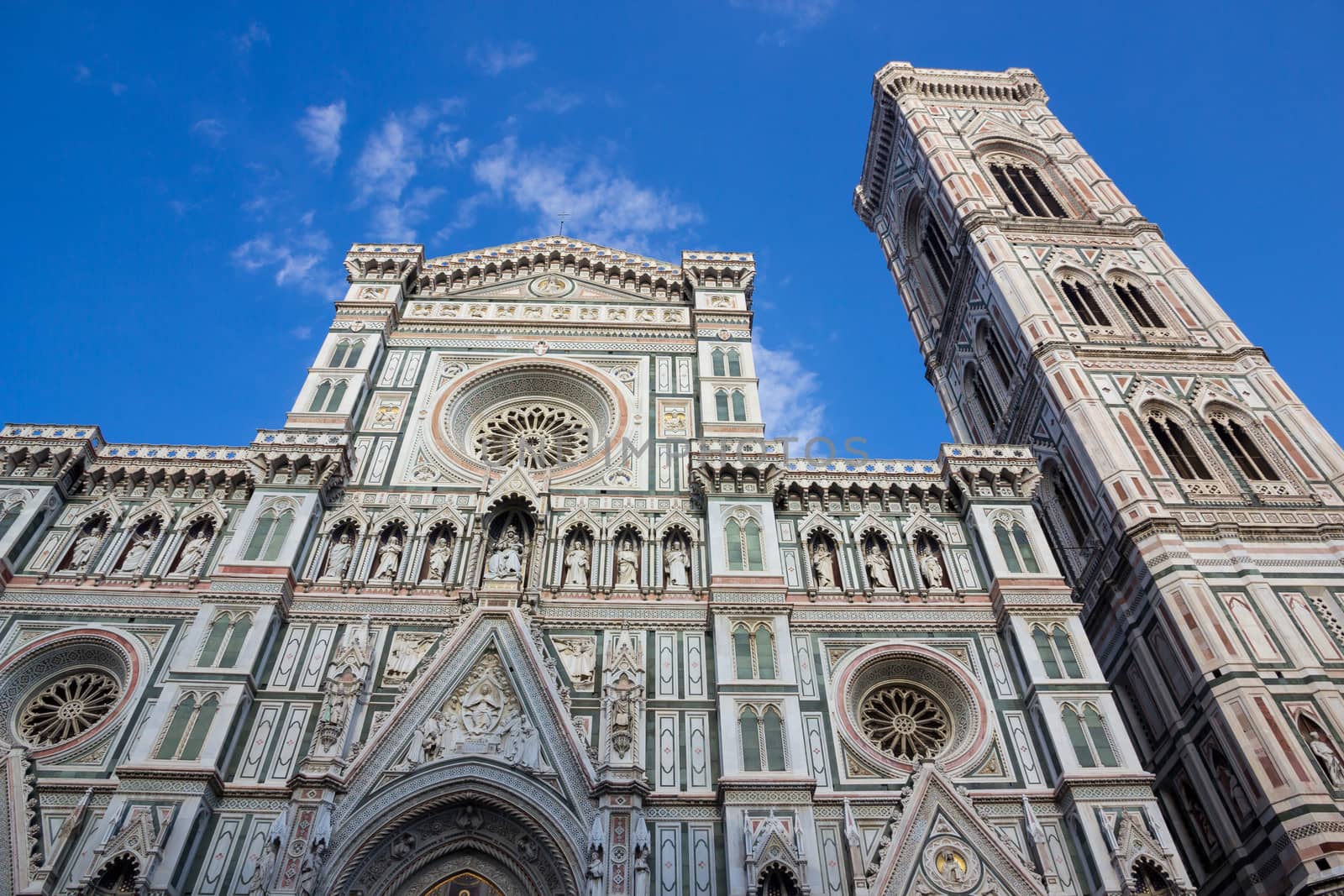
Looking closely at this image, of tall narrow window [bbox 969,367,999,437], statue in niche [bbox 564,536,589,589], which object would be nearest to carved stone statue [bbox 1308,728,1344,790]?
statue in niche [bbox 564,536,589,589]

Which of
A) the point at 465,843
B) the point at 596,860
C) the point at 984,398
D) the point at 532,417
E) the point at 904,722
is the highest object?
the point at 984,398

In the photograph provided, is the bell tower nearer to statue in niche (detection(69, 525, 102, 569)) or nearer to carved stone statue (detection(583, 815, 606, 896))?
carved stone statue (detection(583, 815, 606, 896))

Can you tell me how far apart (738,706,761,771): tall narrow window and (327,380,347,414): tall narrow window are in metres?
10.4

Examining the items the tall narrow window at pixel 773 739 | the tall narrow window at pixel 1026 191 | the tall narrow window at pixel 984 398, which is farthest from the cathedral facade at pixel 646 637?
the tall narrow window at pixel 1026 191

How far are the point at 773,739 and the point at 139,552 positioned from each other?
37.1 feet

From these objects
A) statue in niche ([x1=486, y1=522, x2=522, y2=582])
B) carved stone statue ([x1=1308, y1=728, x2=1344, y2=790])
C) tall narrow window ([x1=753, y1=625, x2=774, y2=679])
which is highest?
statue in niche ([x1=486, y1=522, x2=522, y2=582])

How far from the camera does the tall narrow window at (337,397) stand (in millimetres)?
19839

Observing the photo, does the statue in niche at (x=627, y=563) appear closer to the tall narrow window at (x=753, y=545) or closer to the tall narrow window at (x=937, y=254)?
the tall narrow window at (x=753, y=545)

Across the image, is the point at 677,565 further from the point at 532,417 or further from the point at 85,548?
the point at 85,548

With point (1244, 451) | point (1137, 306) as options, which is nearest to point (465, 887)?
point (1244, 451)

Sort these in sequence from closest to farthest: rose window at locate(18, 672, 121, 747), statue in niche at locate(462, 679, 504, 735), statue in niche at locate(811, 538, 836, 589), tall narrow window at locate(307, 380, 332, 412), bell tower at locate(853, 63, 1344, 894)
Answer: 1. statue in niche at locate(462, 679, 504, 735)
2. rose window at locate(18, 672, 121, 747)
3. bell tower at locate(853, 63, 1344, 894)
4. statue in niche at locate(811, 538, 836, 589)
5. tall narrow window at locate(307, 380, 332, 412)

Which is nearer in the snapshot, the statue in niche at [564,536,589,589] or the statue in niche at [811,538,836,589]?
the statue in niche at [564,536,589,589]

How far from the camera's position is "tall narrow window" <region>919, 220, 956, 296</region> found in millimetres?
31109

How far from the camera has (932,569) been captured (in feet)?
57.5
